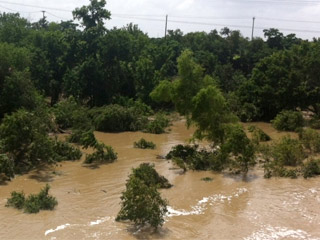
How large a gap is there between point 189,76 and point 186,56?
0.86 m

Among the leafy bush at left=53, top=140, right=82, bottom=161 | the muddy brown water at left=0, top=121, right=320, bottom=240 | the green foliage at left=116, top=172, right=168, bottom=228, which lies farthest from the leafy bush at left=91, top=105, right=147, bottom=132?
the green foliage at left=116, top=172, right=168, bottom=228

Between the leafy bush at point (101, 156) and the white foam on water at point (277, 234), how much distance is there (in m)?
8.36

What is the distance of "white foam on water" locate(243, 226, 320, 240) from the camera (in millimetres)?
9656

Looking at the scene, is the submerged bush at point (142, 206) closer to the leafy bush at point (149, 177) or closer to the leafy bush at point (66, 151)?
the leafy bush at point (149, 177)

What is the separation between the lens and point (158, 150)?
1947 centimetres

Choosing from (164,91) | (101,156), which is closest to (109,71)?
(164,91)

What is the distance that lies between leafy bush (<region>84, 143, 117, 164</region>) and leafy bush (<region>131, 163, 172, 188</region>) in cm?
385

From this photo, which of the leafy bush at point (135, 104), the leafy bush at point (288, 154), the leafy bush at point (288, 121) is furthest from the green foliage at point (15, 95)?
the leafy bush at point (288, 121)

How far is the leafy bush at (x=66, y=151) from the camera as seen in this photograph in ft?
56.2

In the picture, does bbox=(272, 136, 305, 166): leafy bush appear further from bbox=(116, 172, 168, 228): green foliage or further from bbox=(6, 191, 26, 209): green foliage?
bbox=(6, 191, 26, 209): green foliage

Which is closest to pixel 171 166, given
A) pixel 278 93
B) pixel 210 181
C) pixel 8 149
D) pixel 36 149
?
pixel 210 181

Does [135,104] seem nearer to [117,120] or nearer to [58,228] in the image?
[117,120]

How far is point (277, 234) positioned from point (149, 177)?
448 centimetres

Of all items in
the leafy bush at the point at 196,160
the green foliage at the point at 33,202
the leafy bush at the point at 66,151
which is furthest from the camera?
the leafy bush at the point at 66,151
